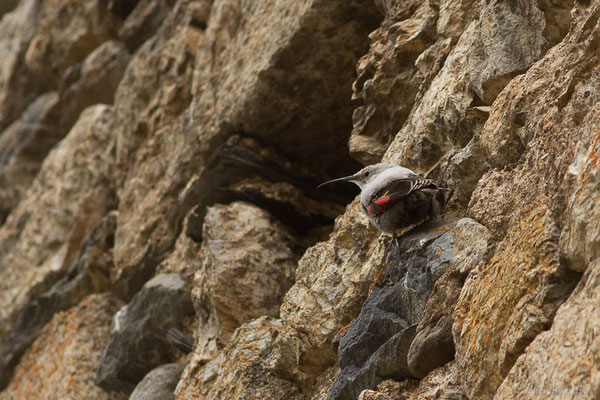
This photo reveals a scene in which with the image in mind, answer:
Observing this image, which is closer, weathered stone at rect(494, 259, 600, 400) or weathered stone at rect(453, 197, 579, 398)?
weathered stone at rect(494, 259, 600, 400)

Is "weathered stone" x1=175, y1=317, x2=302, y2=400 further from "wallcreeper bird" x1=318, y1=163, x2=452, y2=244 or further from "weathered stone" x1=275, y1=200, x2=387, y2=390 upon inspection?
"wallcreeper bird" x1=318, y1=163, x2=452, y2=244

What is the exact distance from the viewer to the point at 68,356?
8.98m

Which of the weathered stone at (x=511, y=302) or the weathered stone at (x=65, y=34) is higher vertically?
the weathered stone at (x=65, y=34)

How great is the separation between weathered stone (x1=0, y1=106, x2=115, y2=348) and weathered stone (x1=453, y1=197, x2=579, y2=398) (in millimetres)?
8720

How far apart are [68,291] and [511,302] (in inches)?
325

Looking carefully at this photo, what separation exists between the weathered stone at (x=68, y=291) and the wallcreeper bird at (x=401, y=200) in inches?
252

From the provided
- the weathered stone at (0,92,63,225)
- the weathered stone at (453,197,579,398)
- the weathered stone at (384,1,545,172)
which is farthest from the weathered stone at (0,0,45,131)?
the weathered stone at (453,197,579,398)

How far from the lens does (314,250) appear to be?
5762mm

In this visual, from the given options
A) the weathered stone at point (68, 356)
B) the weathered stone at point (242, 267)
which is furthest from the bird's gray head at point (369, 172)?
the weathered stone at point (68, 356)

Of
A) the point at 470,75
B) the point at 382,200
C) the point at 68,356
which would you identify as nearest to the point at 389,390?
the point at 382,200

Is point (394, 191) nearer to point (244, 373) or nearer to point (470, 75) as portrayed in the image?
point (470, 75)

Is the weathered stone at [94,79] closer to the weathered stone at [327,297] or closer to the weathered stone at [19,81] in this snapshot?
the weathered stone at [19,81]

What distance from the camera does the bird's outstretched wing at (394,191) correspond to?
4391 millimetres

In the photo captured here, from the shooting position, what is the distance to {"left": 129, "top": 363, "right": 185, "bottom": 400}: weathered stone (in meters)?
6.78
